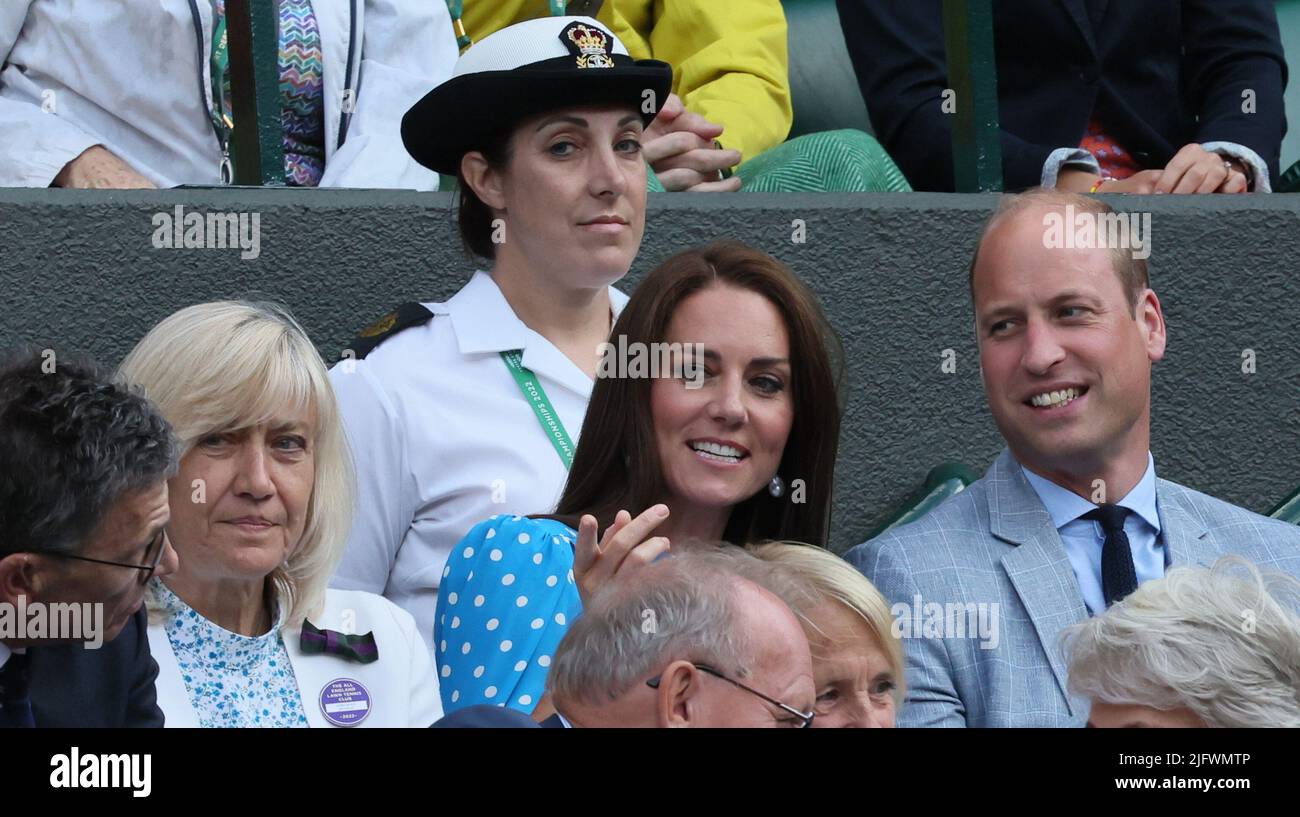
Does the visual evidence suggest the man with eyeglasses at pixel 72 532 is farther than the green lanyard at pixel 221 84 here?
No

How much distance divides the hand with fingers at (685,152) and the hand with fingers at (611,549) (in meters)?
1.60

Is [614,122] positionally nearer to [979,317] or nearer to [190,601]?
[979,317]

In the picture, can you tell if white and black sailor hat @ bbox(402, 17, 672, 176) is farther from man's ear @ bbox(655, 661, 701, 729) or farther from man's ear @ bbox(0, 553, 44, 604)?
man's ear @ bbox(655, 661, 701, 729)

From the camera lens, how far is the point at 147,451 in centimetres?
288

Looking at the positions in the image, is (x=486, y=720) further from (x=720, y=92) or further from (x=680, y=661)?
(x=720, y=92)

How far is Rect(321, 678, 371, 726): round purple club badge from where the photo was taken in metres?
3.33

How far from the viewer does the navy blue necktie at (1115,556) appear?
362cm

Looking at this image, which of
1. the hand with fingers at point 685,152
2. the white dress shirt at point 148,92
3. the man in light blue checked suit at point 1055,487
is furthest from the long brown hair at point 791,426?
the white dress shirt at point 148,92

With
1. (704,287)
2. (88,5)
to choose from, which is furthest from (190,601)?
(88,5)

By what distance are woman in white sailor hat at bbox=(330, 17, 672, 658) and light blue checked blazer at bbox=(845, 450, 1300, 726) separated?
0.64 metres

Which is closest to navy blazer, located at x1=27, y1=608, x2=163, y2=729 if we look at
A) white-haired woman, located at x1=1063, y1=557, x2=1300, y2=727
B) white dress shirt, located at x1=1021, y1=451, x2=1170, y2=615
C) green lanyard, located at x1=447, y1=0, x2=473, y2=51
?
white-haired woman, located at x1=1063, y1=557, x2=1300, y2=727

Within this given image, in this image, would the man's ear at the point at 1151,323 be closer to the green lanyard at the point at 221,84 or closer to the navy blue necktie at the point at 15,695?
the green lanyard at the point at 221,84

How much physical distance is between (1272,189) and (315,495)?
2.55 m

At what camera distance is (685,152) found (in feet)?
15.1
